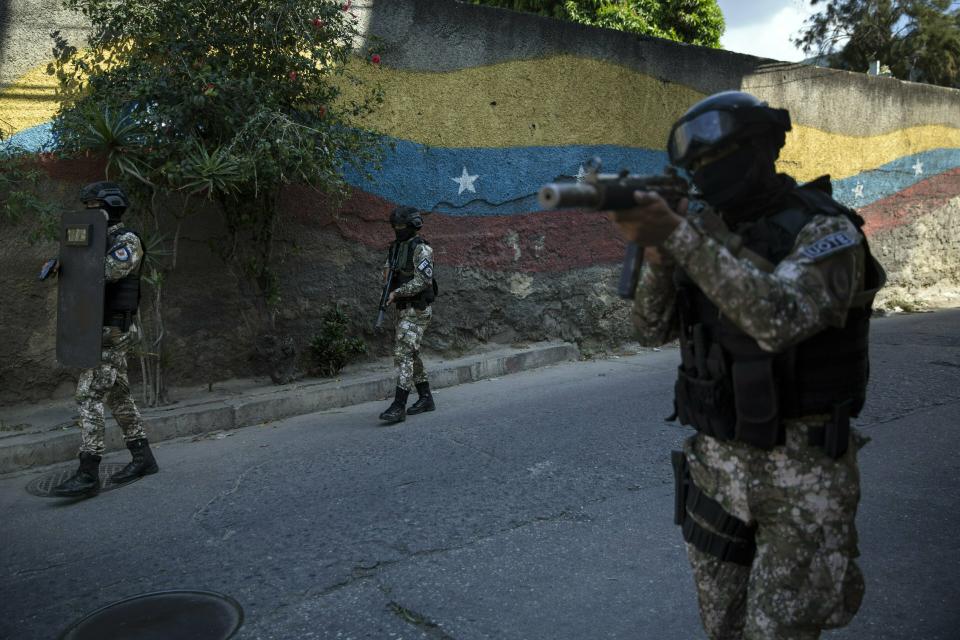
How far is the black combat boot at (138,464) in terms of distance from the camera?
4.82m

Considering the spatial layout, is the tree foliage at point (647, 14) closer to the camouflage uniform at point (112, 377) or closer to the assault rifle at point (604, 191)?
the camouflage uniform at point (112, 377)

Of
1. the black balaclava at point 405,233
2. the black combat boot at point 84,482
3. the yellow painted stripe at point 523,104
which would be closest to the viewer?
the black combat boot at point 84,482

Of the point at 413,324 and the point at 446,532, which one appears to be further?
the point at 413,324

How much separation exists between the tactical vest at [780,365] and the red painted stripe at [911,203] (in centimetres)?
1186

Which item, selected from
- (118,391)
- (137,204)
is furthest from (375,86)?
(118,391)

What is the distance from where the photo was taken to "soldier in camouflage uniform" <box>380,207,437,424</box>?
610 centimetres

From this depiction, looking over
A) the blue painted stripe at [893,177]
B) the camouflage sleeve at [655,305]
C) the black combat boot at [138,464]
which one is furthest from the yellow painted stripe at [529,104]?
the camouflage sleeve at [655,305]

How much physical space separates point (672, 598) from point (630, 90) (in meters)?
7.77

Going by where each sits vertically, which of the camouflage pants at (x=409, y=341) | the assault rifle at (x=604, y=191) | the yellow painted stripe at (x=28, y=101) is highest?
the yellow painted stripe at (x=28, y=101)

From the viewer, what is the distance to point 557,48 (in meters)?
9.05

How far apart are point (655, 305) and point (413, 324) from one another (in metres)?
4.30

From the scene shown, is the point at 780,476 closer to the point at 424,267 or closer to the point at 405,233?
the point at 424,267

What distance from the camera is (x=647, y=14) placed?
675 inches

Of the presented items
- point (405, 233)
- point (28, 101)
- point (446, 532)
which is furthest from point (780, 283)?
point (28, 101)
